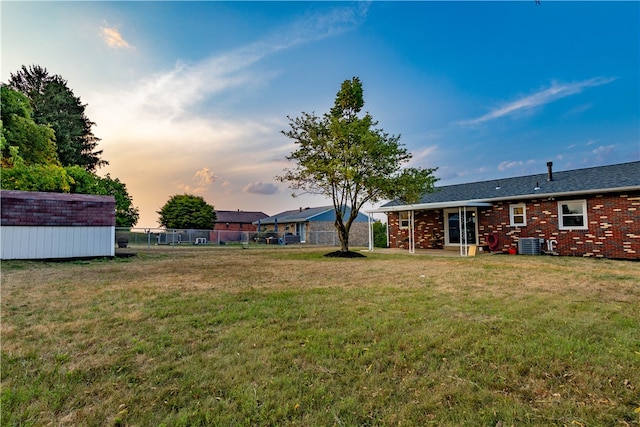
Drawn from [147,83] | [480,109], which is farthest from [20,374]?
[480,109]

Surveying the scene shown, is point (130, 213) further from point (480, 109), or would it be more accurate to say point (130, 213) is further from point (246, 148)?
point (480, 109)

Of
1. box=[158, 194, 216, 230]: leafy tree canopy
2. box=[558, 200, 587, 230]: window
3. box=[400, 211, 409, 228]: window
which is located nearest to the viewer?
box=[558, 200, 587, 230]: window

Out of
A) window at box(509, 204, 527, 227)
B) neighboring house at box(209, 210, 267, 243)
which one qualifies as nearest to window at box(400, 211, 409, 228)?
window at box(509, 204, 527, 227)

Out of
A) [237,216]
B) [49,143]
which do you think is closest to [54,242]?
[49,143]

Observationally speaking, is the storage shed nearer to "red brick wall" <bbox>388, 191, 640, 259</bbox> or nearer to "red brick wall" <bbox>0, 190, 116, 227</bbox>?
"red brick wall" <bbox>0, 190, 116, 227</bbox>

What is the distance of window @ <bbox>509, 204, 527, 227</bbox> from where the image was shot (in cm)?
1412

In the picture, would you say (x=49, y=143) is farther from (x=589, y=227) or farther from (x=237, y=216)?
(x=237, y=216)

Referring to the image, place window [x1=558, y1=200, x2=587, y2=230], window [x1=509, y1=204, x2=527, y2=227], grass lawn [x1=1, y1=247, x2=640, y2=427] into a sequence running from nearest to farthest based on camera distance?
grass lawn [x1=1, y1=247, x2=640, y2=427]
window [x1=558, y1=200, x2=587, y2=230]
window [x1=509, y1=204, x2=527, y2=227]

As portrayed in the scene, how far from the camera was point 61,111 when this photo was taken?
93.3 feet

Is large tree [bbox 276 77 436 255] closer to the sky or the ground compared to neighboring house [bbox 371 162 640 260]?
closer to the sky

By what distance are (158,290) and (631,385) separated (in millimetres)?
6689

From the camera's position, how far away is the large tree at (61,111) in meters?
26.7

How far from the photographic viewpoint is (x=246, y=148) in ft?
49.1

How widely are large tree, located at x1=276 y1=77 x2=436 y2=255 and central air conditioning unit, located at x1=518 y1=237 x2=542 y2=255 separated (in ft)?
15.4
